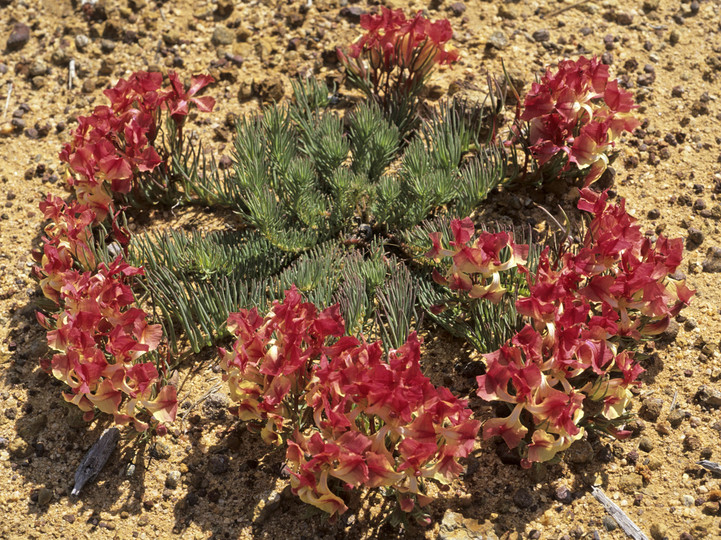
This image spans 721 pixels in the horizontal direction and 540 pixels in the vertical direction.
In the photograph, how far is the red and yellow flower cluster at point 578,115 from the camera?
3658mm

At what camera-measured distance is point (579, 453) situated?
124 inches

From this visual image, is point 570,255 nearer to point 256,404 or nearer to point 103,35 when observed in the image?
point 256,404

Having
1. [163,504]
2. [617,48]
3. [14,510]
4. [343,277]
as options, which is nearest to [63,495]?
[14,510]

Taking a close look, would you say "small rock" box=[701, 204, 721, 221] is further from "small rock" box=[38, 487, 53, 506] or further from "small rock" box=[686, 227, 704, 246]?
"small rock" box=[38, 487, 53, 506]

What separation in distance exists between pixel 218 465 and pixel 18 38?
370 centimetres

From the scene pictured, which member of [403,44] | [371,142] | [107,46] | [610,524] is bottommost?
[610,524]

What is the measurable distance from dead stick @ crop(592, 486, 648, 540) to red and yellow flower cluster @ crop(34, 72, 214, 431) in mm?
1778

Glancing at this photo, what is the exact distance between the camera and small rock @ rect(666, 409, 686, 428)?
10.8ft

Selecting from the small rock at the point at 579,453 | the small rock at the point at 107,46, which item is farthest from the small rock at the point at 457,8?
the small rock at the point at 579,453

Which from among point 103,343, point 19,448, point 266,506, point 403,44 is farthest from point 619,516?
point 403,44

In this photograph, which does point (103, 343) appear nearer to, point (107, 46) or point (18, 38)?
point (107, 46)

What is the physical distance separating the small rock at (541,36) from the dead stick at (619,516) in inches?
124

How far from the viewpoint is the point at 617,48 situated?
16.4ft

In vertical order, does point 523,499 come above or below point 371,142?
below
